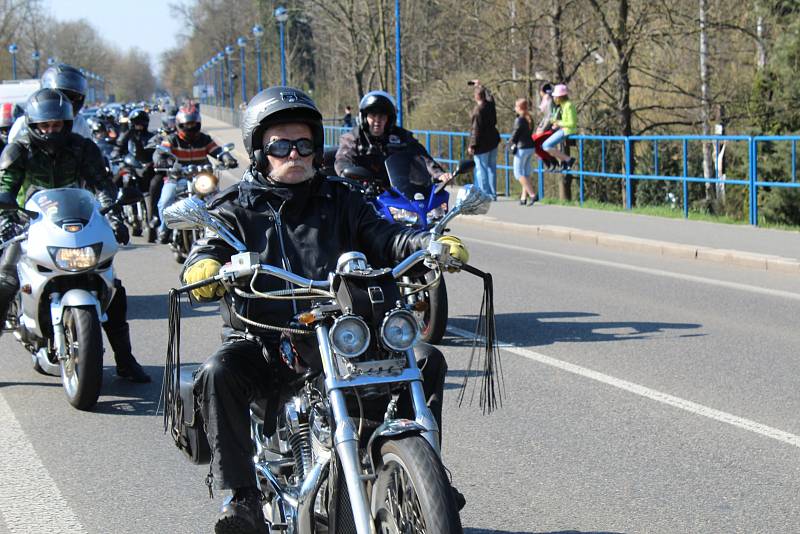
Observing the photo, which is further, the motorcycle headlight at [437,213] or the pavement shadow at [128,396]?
the motorcycle headlight at [437,213]

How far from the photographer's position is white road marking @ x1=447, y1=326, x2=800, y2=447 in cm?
624

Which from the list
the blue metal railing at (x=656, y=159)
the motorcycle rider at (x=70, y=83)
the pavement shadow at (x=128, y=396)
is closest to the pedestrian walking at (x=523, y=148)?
the blue metal railing at (x=656, y=159)

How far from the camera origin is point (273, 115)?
14.0 feet

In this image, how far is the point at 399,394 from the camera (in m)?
3.70

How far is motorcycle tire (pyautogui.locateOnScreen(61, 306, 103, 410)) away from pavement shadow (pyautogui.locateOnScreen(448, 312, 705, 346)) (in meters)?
2.90

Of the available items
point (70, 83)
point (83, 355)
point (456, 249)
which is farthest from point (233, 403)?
point (70, 83)

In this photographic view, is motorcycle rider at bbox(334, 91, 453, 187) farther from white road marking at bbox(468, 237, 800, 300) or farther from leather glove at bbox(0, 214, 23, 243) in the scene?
white road marking at bbox(468, 237, 800, 300)

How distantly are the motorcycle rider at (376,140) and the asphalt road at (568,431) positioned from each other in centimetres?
142

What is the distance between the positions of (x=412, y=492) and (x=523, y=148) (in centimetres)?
1841

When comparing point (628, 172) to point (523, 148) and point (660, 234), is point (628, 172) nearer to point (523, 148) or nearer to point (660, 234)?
point (523, 148)

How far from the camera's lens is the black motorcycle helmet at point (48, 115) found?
807 centimetres

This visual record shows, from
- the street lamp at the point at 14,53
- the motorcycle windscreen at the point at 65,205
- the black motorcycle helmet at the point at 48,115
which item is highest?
→ the street lamp at the point at 14,53

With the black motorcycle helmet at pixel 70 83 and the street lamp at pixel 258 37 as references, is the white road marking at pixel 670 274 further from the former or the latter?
the street lamp at pixel 258 37

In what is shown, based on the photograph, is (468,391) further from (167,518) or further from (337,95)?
(337,95)
